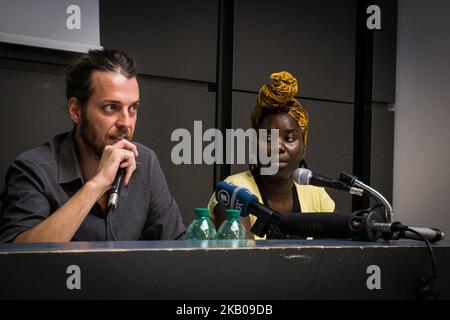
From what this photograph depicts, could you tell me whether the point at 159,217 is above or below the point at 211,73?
below

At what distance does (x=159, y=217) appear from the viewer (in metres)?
1.85

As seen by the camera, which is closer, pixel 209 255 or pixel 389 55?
pixel 209 255

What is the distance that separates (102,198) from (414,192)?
2.27 m

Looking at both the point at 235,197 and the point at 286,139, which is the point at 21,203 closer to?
the point at 235,197

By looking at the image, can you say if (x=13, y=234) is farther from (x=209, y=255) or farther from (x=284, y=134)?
(x=284, y=134)

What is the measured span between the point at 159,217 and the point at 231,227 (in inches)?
25.6

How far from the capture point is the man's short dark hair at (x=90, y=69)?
71.2 inches

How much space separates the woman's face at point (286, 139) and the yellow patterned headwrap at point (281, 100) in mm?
25

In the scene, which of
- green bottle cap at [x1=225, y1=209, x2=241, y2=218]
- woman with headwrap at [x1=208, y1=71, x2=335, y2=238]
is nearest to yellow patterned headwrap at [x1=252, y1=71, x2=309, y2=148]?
woman with headwrap at [x1=208, y1=71, x2=335, y2=238]

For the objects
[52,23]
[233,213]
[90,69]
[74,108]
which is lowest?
[233,213]

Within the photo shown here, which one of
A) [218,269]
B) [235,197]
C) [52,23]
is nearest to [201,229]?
[235,197]
